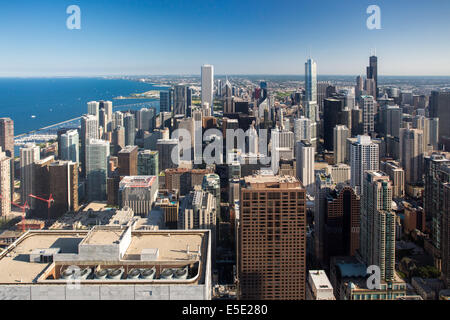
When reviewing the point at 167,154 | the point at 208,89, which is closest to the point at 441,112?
the point at 208,89

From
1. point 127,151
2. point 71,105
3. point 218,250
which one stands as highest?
point 71,105

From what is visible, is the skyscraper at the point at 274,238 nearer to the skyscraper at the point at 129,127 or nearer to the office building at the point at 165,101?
the skyscraper at the point at 129,127

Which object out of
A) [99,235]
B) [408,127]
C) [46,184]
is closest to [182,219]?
[46,184]

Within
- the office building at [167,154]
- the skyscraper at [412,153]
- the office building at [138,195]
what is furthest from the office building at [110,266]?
the skyscraper at [412,153]
